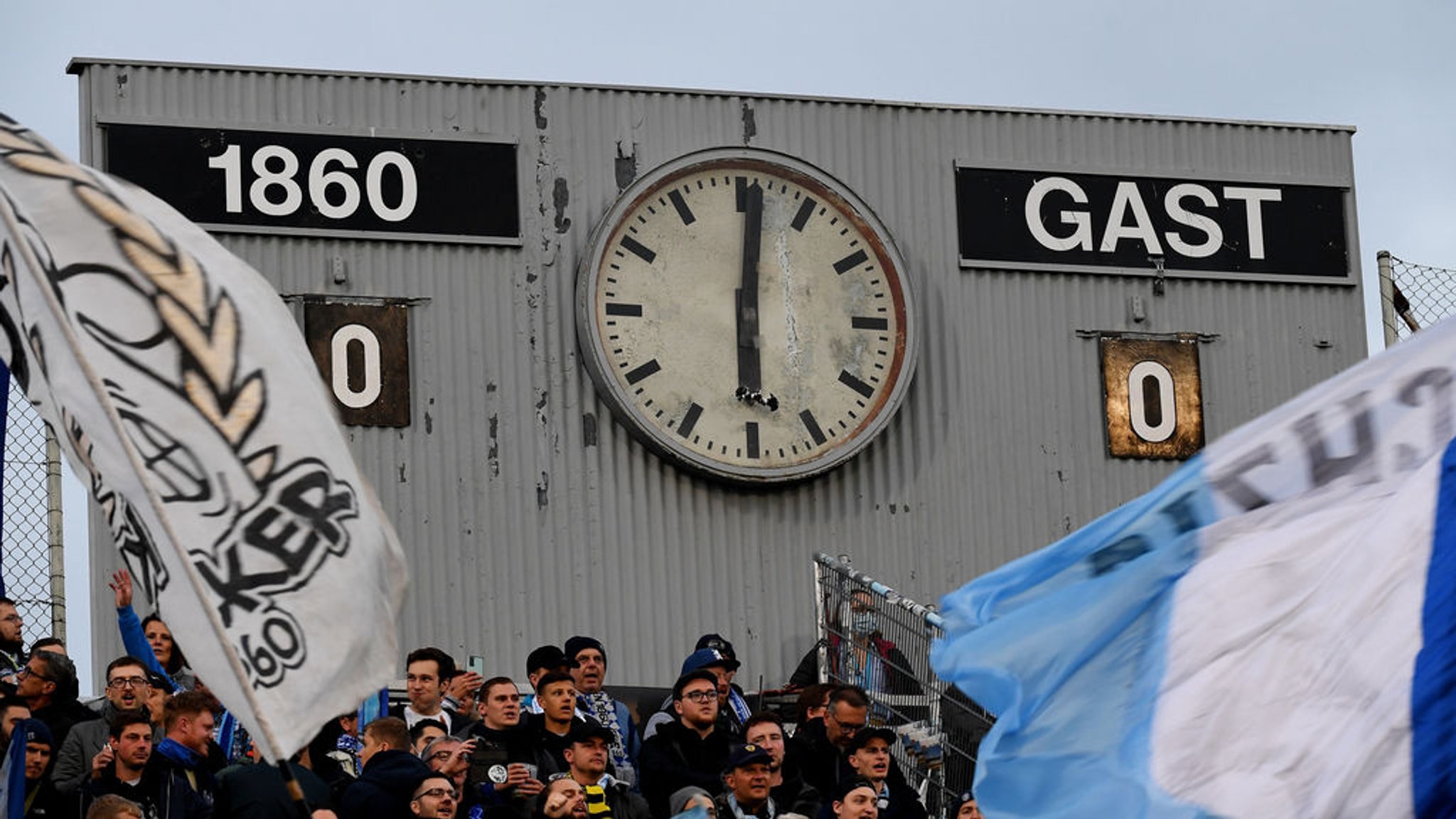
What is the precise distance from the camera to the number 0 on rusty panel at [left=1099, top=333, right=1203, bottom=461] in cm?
2308

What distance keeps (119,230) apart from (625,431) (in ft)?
41.2

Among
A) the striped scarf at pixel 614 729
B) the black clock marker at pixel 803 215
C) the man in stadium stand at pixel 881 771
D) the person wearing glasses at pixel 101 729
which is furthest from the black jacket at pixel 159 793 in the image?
the black clock marker at pixel 803 215

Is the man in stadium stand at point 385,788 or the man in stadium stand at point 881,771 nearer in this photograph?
the man in stadium stand at point 385,788

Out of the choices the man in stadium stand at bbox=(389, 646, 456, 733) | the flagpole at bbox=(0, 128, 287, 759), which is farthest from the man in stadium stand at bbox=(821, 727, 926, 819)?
the flagpole at bbox=(0, 128, 287, 759)

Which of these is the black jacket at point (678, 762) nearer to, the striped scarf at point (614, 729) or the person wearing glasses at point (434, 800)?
the striped scarf at point (614, 729)

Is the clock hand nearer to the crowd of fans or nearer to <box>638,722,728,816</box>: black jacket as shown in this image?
the crowd of fans

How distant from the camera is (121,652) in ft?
67.3

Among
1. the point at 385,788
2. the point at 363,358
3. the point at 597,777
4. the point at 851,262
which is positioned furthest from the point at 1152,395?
the point at 385,788

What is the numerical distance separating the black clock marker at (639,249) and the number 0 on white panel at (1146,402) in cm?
387

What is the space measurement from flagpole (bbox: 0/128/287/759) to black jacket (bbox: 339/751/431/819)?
5240 mm

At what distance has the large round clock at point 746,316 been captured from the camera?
71.9 ft

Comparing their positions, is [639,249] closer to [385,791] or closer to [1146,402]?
[1146,402]

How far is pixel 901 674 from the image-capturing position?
2084 cm

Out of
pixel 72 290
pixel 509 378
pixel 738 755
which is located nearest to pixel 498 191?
pixel 509 378
